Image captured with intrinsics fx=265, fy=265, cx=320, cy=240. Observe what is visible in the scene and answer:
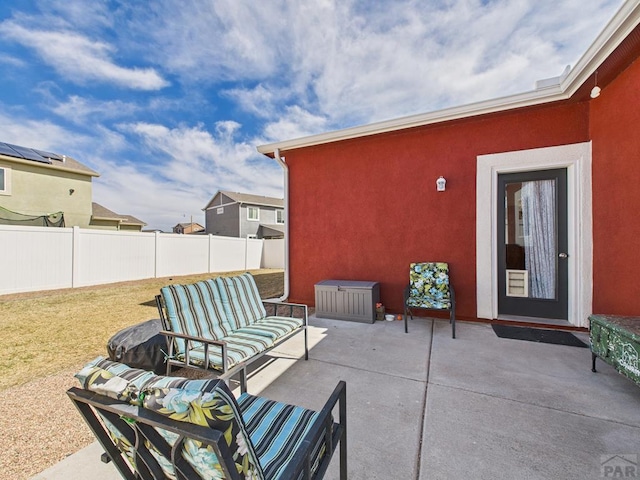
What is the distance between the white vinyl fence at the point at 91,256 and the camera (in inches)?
279

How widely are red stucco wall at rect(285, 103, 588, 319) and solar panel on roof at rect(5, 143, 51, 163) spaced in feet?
42.4

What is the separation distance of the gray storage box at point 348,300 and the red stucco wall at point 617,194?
10.6 feet

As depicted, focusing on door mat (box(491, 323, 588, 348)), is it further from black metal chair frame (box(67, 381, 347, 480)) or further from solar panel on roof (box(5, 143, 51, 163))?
solar panel on roof (box(5, 143, 51, 163))

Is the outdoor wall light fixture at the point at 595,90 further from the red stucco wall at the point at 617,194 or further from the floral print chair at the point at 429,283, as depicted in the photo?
the floral print chair at the point at 429,283

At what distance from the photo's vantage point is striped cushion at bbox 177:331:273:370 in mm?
2209

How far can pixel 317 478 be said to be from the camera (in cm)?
123

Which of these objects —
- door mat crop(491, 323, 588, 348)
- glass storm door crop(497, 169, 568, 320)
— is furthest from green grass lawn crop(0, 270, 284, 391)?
glass storm door crop(497, 169, 568, 320)

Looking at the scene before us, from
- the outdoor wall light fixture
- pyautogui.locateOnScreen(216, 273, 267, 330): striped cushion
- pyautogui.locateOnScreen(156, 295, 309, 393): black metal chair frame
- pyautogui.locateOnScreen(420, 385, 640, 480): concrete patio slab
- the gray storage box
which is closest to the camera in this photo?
pyautogui.locateOnScreen(420, 385, 640, 480): concrete patio slab

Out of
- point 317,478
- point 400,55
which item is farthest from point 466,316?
point 400,55

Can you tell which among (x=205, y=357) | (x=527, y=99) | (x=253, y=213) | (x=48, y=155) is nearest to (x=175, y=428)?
(x=205, y=357)

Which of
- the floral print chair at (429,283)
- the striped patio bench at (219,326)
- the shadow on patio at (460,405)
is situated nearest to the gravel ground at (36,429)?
→ the shadow on patio at (460,405)

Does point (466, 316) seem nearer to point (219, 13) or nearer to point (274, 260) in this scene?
point (219, 13)

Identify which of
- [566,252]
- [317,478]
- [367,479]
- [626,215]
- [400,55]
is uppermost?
[400,55]

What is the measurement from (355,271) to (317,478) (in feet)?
14.3
